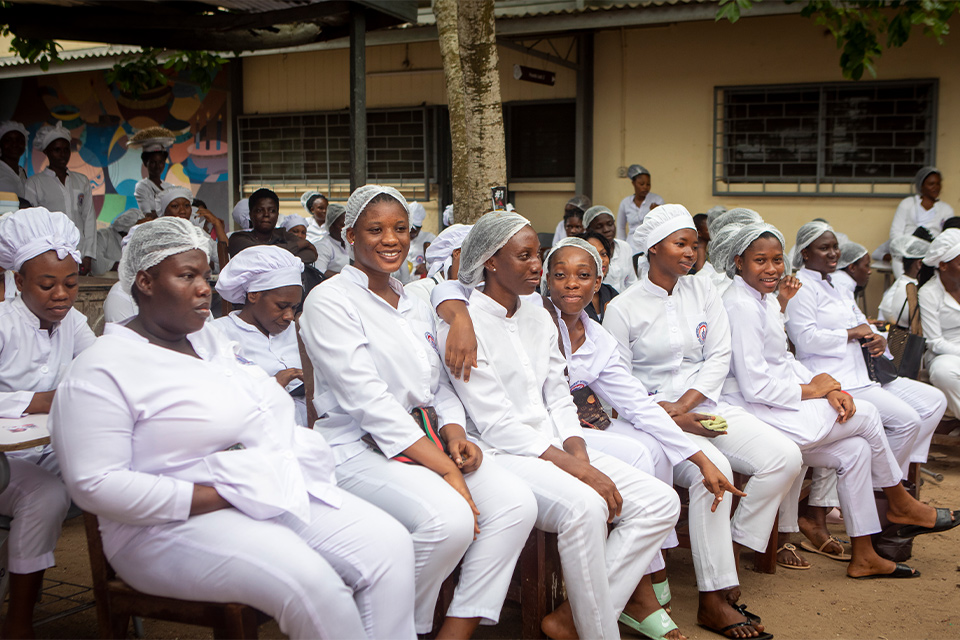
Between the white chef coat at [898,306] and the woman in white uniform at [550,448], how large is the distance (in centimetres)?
365

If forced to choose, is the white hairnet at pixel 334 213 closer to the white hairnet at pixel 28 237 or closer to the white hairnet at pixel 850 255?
the white hairnet at pixel 28 237

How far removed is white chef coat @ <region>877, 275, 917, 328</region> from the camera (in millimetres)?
6062

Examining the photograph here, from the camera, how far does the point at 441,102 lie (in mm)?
11297

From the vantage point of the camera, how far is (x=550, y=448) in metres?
3.29

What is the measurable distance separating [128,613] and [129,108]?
12.7 meters

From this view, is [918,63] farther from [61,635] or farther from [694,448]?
[61,635]

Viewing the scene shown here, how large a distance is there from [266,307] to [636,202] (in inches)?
262

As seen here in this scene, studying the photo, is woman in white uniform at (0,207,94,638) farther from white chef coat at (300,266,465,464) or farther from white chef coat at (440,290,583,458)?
white chef coat at (440,290,583,458)

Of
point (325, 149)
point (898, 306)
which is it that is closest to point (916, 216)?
point (898, 306)

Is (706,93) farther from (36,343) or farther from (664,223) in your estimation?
(36,343)

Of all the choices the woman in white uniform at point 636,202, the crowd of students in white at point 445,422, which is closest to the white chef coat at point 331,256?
the crowd of students in white at point 445,422

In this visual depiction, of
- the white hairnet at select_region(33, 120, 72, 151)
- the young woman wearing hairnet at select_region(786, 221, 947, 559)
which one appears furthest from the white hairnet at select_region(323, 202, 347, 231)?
the young woman wearing hairnet at select_region(786, 221, 947, 559)

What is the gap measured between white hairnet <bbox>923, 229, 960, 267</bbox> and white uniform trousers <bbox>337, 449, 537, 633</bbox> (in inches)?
157

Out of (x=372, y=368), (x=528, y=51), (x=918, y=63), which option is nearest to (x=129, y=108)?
(x=528, y=51)
